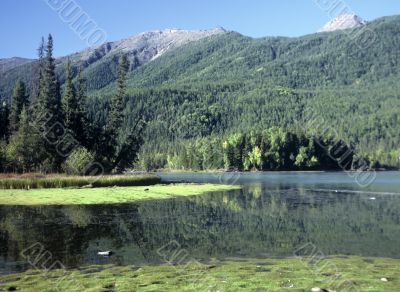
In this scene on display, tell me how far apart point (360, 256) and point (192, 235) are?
525 inches

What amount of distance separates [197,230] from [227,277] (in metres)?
17.1

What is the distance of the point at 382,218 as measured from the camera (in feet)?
155

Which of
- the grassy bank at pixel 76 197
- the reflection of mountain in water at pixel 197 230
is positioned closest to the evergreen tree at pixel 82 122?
the grassy bank at pixel 76 197

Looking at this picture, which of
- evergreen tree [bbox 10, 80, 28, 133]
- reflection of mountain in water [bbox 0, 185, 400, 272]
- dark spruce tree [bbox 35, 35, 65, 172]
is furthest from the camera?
evergreen tree [bbox 10, 80, 28, 133]

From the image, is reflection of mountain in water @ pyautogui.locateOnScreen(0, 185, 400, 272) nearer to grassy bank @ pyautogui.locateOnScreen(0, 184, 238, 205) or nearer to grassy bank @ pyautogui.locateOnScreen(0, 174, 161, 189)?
grassy bank @ pyautogui.locateOnScreen(0, 184, 238, 205)

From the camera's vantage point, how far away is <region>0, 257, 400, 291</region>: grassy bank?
21.0 meters

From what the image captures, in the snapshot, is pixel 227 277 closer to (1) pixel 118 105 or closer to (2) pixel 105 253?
(2) pixel 105 253

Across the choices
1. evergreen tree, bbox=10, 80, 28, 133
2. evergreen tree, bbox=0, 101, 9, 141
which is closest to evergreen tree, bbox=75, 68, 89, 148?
evergreen tree, bbox=10, 80, 28, 133

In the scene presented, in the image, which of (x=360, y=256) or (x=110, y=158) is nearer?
(x=360, y=256)

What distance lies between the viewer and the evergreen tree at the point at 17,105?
125m

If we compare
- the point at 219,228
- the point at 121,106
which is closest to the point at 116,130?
the point at 121,106

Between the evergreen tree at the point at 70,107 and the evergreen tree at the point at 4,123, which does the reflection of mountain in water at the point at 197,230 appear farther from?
the evergreen tree at the point at 4,123

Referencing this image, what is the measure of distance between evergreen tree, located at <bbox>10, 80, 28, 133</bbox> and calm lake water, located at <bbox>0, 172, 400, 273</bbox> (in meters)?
76.4

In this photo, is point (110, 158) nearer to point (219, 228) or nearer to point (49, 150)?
point (49, 150)
